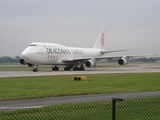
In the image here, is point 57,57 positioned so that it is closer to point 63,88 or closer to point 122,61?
point 122,61

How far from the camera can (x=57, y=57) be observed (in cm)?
6175

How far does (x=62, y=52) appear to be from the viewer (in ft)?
208

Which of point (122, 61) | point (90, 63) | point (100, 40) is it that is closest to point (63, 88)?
point (90, 63)

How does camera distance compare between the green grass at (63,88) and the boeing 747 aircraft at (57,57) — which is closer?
the green grass at (63,88)

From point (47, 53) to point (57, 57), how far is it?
320 centimetres

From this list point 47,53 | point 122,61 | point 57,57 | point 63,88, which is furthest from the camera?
point 122,61

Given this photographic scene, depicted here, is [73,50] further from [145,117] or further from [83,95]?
[145,117]

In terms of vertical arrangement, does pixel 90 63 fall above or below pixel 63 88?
below

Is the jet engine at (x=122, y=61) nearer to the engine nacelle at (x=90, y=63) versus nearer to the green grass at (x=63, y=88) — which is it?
the engine nacelle at (x=90, y=63)

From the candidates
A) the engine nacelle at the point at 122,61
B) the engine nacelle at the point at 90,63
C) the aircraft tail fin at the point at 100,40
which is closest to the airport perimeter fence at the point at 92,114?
the engine nacelle at the point at 90,63

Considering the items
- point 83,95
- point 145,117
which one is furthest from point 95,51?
point 145,117

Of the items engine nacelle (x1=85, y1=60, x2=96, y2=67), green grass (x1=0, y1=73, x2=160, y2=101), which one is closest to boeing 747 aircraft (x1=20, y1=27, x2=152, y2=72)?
engine nacelle (x1=85, y1=60, x2=96, y2=67)

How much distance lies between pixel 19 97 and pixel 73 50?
160ft

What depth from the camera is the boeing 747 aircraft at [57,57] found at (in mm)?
56719
